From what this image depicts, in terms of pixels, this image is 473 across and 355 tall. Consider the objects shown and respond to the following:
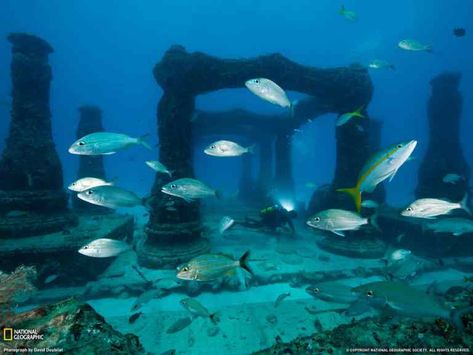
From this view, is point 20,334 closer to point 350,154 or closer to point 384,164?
point 384,164

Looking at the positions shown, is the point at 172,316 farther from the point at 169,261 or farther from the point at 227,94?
the point at 227,94

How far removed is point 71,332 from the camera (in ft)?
7.13

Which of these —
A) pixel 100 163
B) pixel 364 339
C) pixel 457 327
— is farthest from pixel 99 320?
pixel 100 163

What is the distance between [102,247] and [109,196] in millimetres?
1066

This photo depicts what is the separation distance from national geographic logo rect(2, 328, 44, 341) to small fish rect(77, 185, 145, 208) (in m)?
3.30

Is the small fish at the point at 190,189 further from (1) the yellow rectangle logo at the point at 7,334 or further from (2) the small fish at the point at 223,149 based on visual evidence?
(1) the yellow rectangle logo at the point at 7,334

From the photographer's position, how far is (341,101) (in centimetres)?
1165

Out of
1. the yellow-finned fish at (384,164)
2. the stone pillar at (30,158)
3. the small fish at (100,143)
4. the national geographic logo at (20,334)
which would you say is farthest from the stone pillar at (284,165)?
the national geographic logo at (20,334)

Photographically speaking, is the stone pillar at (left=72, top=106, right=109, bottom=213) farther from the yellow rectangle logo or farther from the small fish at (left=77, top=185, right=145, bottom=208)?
the yellow rectangle logo

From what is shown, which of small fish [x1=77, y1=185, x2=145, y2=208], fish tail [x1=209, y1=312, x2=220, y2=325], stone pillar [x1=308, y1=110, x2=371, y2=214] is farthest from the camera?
stone pillar [x1=308, y1=110, x2=371, y2=214]

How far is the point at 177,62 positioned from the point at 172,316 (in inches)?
322

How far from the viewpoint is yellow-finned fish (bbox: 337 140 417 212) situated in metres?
2.86

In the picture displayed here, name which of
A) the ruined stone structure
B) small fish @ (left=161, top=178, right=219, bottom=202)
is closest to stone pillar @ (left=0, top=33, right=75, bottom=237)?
the ruined stone structure

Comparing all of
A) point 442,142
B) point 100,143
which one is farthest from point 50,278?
point 442,142
